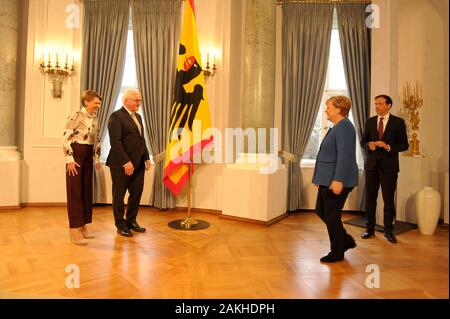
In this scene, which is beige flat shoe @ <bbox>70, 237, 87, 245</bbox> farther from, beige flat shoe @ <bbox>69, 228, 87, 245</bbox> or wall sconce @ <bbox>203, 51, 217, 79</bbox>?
wall sconce @ <bbox>203, 51, 217, 79</bbox>

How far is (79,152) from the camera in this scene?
3297 millimetres

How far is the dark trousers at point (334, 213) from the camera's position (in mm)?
2904

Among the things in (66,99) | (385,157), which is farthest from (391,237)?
(66,99)

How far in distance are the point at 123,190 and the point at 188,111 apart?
134 cm

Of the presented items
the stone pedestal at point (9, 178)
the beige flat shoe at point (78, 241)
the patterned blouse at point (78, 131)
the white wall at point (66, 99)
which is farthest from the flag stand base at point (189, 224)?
the stone pedestal at point (9, 178)

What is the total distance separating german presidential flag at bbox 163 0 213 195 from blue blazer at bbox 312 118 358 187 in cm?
190

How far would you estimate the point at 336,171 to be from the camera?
9.15 feet

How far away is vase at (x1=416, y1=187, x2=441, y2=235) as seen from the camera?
154 inches

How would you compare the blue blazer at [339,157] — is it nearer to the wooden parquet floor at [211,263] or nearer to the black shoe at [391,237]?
the wooden parquet floor at [211,263]

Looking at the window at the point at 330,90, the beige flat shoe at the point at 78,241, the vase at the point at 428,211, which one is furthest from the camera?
the window at the point at 330,90

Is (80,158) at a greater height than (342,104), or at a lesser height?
lesser

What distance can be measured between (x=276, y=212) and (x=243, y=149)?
98 centimetres

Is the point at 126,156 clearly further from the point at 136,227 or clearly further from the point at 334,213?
the point at 334,213

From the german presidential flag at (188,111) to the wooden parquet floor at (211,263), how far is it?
98cm
